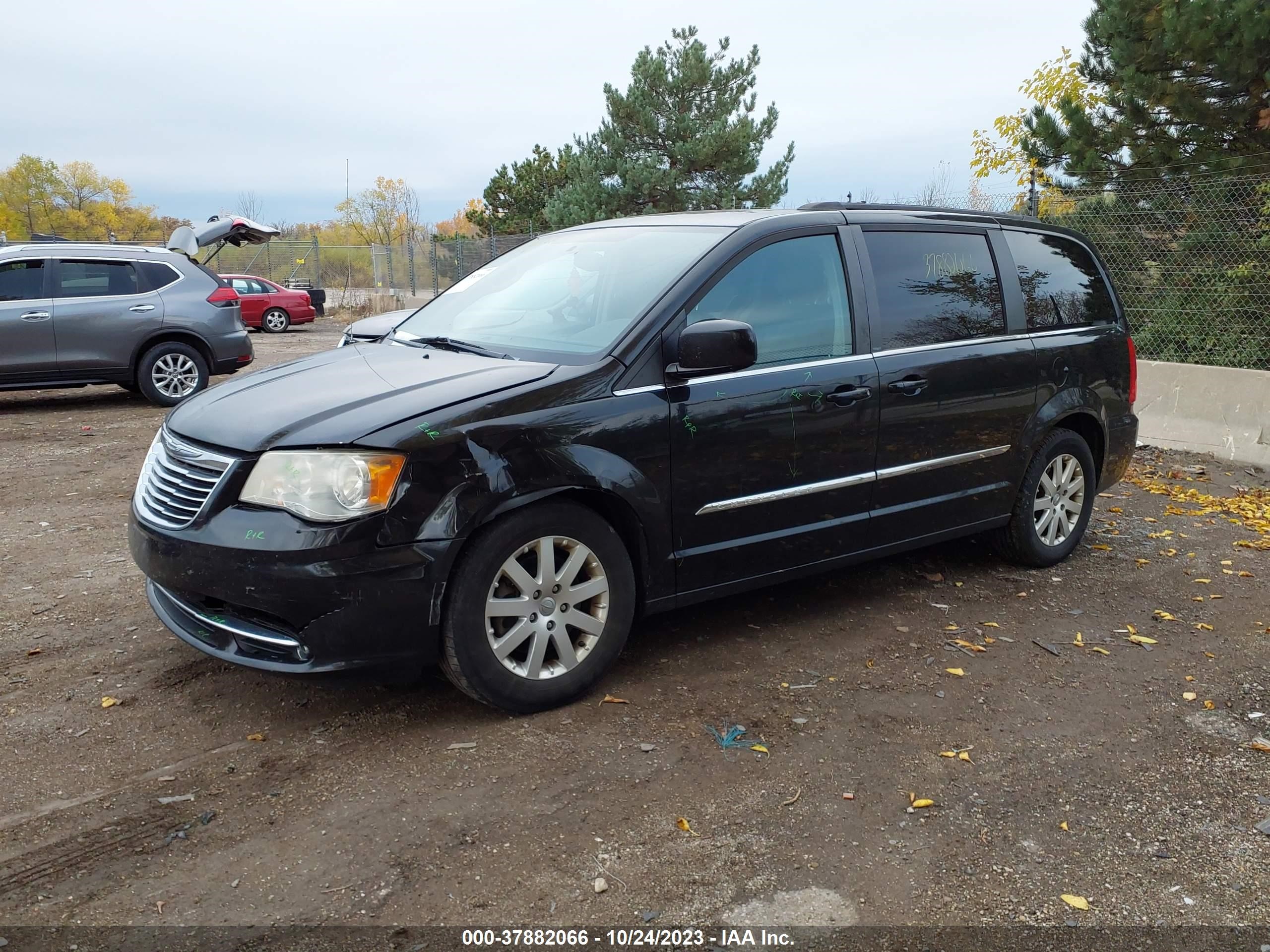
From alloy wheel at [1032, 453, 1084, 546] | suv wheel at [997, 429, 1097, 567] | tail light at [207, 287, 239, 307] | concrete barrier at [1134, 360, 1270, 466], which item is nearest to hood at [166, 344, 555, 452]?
suv wheel at [997, 429, 1097, 567]

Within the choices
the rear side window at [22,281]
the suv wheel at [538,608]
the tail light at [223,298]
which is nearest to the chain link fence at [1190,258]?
the suv wheel at [538,608]

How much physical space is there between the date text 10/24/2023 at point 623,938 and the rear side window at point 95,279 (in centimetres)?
1057

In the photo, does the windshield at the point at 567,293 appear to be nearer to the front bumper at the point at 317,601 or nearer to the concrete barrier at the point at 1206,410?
the front bumper at the point at 317,601

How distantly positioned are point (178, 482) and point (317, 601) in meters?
0.78

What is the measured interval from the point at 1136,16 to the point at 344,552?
1081 centimetres

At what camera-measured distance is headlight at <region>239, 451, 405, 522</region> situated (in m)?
3.36

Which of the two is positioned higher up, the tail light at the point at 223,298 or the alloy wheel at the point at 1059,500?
the tail light at the point at 223,298

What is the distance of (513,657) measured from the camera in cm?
371

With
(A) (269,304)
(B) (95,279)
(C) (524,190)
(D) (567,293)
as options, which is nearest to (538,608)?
(D) (567,293)

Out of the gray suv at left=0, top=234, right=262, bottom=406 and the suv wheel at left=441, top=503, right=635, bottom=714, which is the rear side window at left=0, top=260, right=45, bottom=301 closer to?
the gray suv at left=0, top=234, right=262, bottom=406

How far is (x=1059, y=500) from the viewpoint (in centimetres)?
568

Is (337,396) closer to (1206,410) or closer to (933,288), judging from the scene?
(933,288)

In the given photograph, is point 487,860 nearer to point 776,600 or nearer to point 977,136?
point 776,600

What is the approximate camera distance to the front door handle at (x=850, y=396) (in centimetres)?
443
